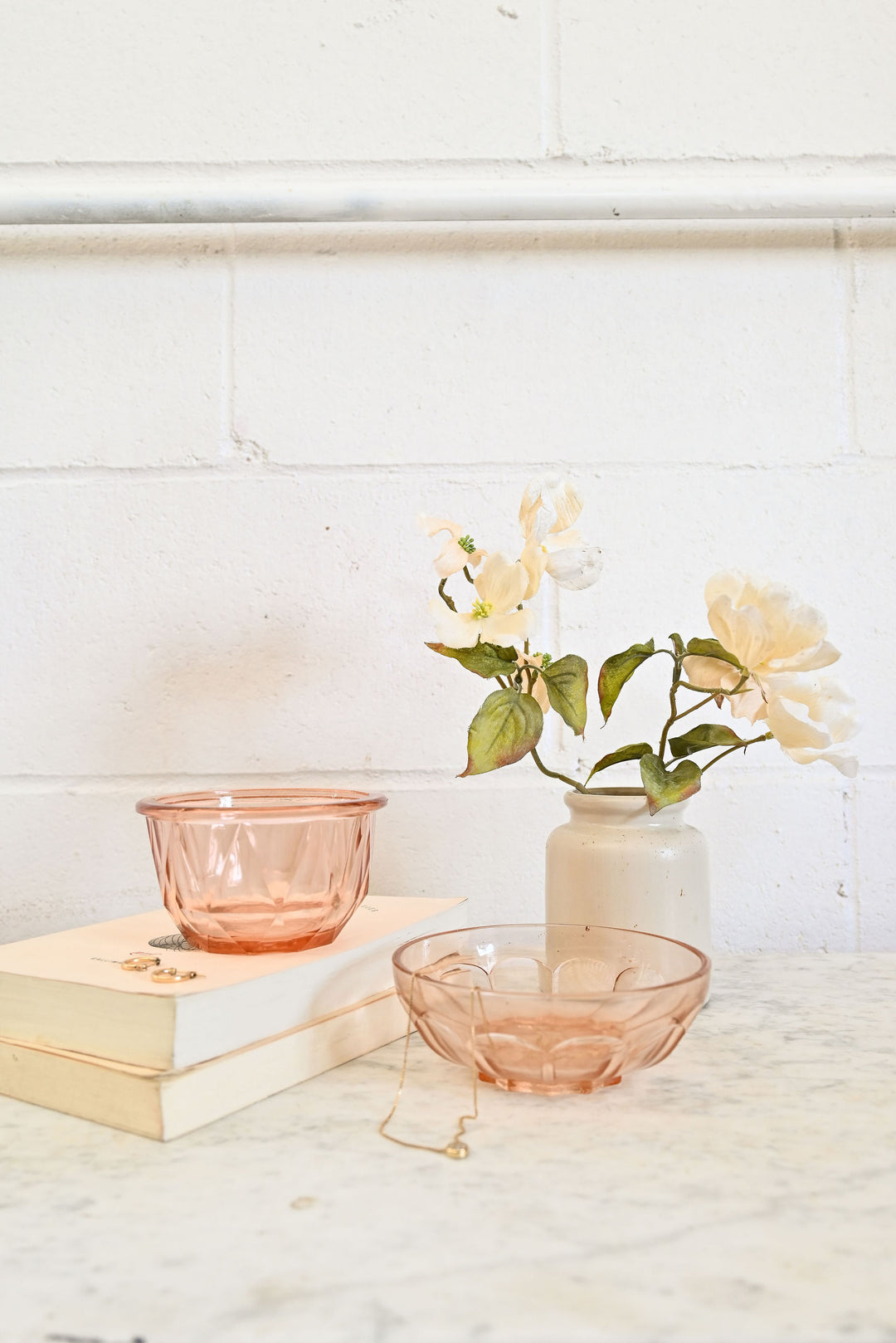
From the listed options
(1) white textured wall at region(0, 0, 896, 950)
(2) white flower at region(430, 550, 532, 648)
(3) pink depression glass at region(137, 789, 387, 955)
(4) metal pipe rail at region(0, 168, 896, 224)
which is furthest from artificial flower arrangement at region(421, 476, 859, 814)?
(4) metal pipe rail at region(0, 168, 896, 224)

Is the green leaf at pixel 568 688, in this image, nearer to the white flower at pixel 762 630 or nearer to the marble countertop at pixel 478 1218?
the white flower at pixel 762 630

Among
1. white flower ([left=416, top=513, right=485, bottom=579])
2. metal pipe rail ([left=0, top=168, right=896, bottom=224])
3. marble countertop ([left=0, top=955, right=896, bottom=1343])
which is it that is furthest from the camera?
metal pipe rail ([left=0, top=168, right=896, bottom=224])

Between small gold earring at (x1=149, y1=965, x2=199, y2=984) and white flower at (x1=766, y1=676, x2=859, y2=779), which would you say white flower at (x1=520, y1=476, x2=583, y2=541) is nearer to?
white flower at (x1=766, y1=676, x2=859, y2=779)

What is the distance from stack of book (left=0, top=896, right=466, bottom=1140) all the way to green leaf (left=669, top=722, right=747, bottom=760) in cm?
25

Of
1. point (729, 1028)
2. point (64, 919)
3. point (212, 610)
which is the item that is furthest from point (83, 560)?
point (729, 1028)

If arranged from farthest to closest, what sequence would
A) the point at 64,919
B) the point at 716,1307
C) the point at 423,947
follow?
the point at 64,919, the point at 423,947, the point at 716,1307

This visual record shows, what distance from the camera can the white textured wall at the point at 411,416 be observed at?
2.97ft

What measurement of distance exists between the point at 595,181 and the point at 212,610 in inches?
21.7

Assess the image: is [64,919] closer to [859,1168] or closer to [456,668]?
[456,668]

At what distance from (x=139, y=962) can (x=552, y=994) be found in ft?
0.80

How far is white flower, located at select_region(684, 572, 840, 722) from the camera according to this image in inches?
24.6

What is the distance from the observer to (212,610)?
2.99ft

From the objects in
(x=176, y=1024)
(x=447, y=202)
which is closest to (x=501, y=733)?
(x=176, y=1024)

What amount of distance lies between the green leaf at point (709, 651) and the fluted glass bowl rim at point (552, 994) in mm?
195
